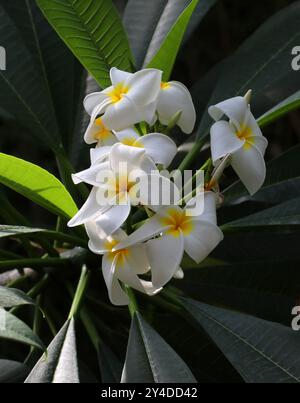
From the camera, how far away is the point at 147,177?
2.63 feet

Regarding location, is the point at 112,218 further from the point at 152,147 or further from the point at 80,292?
the point at 80,292

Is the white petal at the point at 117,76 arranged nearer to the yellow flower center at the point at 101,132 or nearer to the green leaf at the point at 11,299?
the yellow flower center at the point at 101,132

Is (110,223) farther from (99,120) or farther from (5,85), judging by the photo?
(5,85)

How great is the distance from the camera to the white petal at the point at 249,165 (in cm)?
87

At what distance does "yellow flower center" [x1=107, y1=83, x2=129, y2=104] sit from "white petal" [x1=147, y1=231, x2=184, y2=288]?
0.18m

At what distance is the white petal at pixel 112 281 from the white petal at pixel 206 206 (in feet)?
0.32

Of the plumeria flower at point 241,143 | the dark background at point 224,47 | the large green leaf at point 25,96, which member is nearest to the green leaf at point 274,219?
the plumeria flower at point 241,143

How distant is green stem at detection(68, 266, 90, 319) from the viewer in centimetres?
94

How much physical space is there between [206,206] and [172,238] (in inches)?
2.2

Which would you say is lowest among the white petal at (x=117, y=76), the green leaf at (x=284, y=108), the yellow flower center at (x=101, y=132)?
the yellow flower center at (x=101, y=132)

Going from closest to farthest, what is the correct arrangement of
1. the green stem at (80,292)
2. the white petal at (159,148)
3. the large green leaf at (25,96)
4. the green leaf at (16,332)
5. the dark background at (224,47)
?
the green leaf at (16,332)
the white petal at (159,148)
the green stem at (80,292)
the large green leaf at (25,96)
the dark background at (224,47)

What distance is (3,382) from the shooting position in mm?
875

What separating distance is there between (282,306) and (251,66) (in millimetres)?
359

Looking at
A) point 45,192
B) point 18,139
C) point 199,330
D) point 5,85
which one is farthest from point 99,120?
point 18,139
